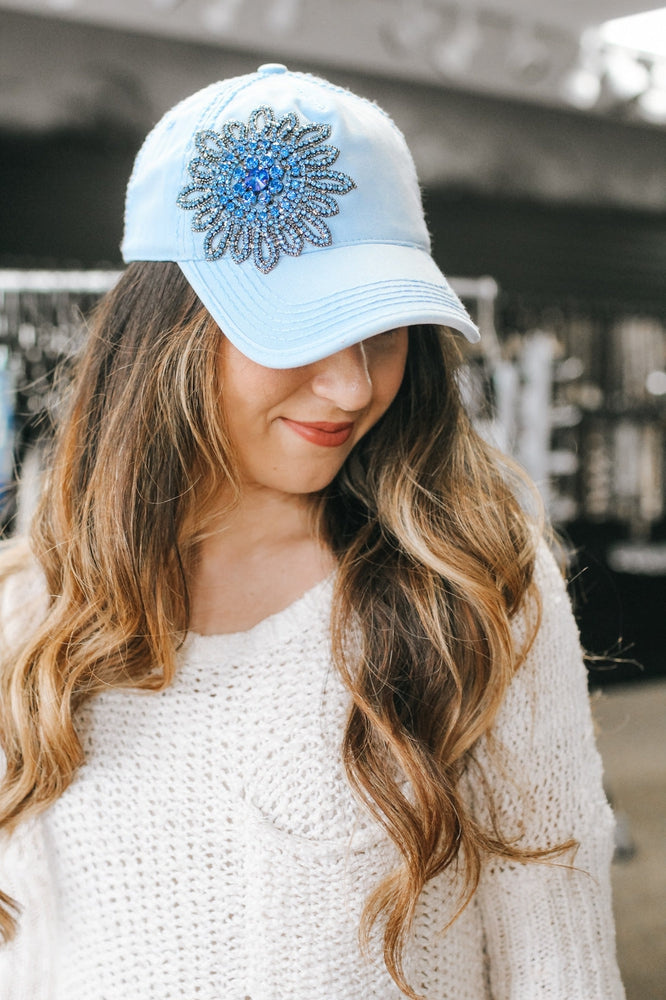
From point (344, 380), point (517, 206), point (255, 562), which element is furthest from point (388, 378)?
point (517, 206)

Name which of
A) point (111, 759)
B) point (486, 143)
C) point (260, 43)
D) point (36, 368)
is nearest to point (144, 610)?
point (111, 759)

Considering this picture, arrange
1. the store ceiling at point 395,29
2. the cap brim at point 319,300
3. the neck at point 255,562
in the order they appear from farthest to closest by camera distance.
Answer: the store ceiling at point 395,29
the neck at point 255,562
the cap brim at point 319,300

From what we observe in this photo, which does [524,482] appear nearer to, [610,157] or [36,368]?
[36,368]

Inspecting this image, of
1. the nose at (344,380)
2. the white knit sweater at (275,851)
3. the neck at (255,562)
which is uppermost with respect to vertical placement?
the nose at (344,380)

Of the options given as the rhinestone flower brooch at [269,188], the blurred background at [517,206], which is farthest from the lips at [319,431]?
the blurred background at [517,206]

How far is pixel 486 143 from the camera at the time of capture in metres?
4.64

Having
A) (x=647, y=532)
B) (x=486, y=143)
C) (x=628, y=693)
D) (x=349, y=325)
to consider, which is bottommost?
(x=628, y=693)

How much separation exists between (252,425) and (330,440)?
8 cm

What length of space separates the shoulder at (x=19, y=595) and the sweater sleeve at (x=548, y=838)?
540mm

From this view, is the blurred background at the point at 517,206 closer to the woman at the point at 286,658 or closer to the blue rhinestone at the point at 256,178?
the woman at the point at 286,658

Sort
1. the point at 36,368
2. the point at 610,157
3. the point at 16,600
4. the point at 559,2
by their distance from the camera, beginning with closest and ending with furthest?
the point at 16,600 → the point at 36,368 → the point at 559,2 → the point at 610,157

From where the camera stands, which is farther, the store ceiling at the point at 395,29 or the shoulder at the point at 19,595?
the store ceiling at the point at 395,29

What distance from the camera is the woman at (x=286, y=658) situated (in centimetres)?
95

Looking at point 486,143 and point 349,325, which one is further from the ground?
point 486,143
